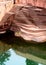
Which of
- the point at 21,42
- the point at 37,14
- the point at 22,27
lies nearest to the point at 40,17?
the point at 37,14

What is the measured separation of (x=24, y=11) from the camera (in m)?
5.54

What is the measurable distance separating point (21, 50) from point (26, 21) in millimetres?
708

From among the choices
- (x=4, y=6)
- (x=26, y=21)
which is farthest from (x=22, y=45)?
(x=4, y=6)

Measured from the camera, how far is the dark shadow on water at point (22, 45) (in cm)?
538

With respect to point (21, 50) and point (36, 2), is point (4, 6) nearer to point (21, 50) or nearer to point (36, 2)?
point (36, 2)

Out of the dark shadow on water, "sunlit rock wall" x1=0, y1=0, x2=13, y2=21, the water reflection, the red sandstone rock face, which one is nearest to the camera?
the water reflection

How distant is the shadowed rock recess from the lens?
528 centimetres

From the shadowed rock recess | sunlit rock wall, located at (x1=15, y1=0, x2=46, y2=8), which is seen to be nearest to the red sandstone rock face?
the shadowed rock recess

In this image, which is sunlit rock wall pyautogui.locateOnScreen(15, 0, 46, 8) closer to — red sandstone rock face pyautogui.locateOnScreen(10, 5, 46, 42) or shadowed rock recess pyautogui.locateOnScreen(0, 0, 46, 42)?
shadowed rock recess pyautogui.locateOnScreen(0, 0, 46, 42)

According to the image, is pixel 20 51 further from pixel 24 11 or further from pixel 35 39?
pixel 24 11

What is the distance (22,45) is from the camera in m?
5.71

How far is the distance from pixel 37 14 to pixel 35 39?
60 centimetres

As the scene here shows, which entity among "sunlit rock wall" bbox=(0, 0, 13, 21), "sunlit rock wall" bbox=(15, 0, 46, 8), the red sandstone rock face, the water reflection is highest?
"sunlit rock wall" bbox=(15, 0, 46, 8)

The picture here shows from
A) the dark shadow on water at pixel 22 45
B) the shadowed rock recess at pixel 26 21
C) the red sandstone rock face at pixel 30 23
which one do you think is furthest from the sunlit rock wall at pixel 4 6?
the dark shadow on water at pixel 22 45
